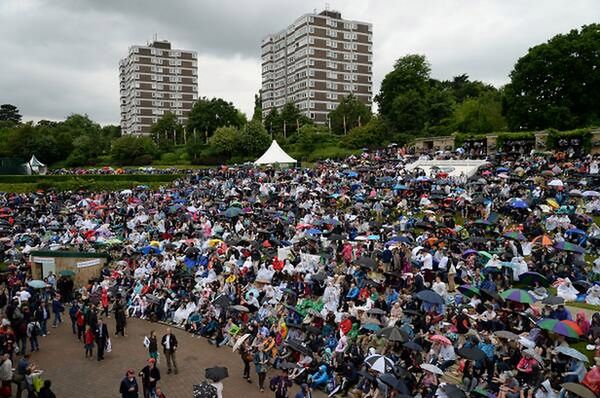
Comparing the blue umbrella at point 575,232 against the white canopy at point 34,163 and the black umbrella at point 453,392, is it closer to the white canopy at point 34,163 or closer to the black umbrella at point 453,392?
the black umbrella at point 453,392

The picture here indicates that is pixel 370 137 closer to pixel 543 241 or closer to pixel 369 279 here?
Answer: pixel 543 241

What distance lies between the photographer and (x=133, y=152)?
2766 inches

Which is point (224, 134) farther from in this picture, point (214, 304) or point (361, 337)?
point (361, 337)

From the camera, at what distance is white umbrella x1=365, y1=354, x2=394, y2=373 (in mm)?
10562

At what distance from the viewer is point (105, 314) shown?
19656 millimetres

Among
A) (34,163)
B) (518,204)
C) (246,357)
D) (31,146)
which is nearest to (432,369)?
(246,357)

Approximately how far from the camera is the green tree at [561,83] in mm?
45688

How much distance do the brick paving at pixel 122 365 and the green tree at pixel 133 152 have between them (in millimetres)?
55001

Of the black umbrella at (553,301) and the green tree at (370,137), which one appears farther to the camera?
the green tree at (370,137)

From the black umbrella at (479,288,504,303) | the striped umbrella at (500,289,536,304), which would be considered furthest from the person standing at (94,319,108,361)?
the striped umbrella at (500,289,536,304)

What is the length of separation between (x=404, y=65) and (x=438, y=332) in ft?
226

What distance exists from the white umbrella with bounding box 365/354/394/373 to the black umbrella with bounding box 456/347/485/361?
1.53 metres

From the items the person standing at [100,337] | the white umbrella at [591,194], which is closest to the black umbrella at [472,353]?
the person standing at [100,337]

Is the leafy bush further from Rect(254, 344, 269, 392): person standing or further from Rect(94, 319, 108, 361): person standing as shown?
Rect(254, 344, 269, 392): person standing
